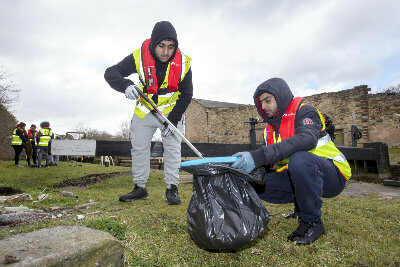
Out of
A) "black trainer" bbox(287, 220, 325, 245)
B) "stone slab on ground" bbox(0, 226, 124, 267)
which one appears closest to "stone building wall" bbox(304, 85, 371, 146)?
"black trainer" bbox(287, 220, 325, 245)

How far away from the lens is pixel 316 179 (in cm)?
186

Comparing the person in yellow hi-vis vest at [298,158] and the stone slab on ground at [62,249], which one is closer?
the stone slab on ground at [62,249]

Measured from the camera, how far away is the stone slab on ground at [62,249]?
3.57 feet

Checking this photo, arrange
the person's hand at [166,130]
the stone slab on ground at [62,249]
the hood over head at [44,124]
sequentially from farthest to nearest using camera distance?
the hood over head at [44,124]
the person's hand at [166,130]
the stone slab on ground at [62,249]

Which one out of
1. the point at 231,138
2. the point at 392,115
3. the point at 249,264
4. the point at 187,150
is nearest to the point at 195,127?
the point at 231,138

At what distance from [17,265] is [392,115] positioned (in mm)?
19622

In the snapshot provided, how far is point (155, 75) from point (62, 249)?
85.9 inches

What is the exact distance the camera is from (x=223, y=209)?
57.4 inches

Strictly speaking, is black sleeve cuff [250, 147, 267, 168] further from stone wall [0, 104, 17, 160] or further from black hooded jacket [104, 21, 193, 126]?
stone wall [0, 104, 17, 160]

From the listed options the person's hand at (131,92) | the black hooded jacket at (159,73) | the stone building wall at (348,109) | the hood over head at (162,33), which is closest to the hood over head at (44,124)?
the black hooded jacket at (159,73)

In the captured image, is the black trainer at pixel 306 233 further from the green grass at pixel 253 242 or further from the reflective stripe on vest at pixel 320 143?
the reflective stripe on vest at pixel 320 143

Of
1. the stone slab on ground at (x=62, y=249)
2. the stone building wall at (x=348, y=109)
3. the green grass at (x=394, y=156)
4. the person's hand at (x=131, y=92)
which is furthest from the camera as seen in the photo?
the stone building wall at (x=348, y=109)

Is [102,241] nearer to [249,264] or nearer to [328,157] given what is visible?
[249,264]

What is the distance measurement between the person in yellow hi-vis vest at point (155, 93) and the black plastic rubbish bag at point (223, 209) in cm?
140
